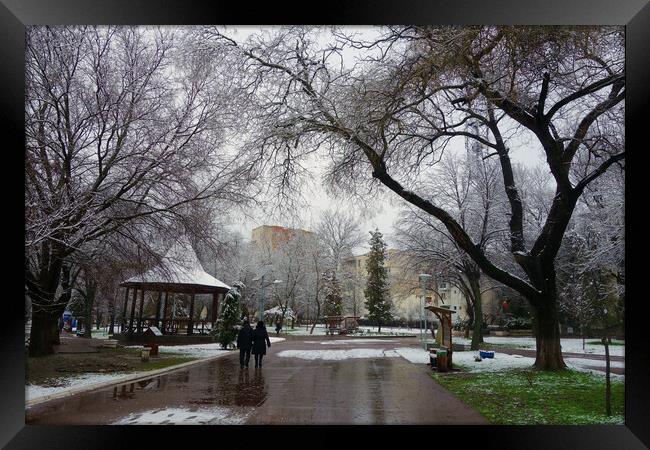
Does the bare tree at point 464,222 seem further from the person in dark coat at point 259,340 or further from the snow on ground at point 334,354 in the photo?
the person in dark coat at point 259,340

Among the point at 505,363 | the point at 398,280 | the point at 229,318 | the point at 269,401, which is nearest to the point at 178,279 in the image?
the point at 229,318

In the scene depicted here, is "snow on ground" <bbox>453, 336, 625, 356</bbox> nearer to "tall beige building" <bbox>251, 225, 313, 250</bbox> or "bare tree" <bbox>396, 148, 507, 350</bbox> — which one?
"bare tree" <bbox>396, 148, 507, 350</bbox>

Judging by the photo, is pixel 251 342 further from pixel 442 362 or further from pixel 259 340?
pixel 442 362

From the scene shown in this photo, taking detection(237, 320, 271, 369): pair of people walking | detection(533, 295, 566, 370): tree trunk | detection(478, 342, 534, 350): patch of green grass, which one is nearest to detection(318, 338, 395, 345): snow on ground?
detection(478, 342, 534, 350): patch of green grass

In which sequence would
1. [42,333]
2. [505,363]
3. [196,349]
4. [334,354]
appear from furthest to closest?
1. [196,349]
2. [334,354]
3. [505,363]
4. [42,333]

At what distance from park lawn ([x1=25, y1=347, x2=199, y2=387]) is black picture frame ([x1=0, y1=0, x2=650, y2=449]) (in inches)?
149

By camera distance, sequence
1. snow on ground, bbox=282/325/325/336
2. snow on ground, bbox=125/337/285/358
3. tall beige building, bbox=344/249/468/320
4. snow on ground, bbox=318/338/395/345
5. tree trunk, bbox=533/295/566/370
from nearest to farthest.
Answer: tree trunk, bbox=533/295/566/370 → snow on ground, bbox=125/337/285/358 → tall beige building, bbox=344/249/468/320 → snow on ground, bbox=282/325/325/336 → snow on ground, bbox=318/338/395/345

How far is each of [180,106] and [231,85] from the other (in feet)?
5.52

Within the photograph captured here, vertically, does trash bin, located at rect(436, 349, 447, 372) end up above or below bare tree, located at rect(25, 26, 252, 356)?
below

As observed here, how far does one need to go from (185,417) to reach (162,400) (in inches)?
63.7

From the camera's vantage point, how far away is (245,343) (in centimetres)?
1576

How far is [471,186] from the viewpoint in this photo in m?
21.5

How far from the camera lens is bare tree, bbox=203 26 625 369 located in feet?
38.1
